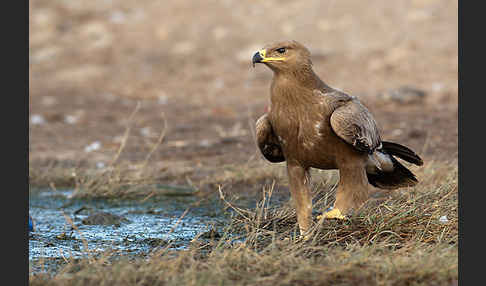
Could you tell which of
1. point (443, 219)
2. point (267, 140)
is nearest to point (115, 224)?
point (267, 140)

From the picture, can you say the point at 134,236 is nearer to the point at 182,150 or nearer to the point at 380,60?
the point at 182,150

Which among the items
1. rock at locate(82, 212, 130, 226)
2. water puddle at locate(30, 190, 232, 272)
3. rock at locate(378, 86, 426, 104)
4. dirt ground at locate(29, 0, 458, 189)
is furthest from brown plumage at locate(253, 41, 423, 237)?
rock at locate(378, 86, 426, 104)

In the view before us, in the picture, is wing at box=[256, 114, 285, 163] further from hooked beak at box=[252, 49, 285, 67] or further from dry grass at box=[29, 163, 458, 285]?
dry grass at box=[29, 163, 458, 285]

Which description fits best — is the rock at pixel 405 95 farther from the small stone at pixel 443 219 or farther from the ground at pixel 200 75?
the small stone at pixel 443 219

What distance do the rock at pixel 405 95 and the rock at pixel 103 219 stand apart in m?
5.79

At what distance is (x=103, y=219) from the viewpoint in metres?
5.93

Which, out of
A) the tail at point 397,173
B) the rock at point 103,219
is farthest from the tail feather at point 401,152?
the rock at point 103,219

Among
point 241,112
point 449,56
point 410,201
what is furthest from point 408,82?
point 410,201

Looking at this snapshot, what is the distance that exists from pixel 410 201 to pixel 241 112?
6315mm

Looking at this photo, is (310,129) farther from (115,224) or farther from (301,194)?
(115,224)

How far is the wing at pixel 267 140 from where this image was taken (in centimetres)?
487

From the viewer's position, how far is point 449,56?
489 inches

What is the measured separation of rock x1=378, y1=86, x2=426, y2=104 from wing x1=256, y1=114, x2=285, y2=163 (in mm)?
5859

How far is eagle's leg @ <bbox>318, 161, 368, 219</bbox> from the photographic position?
4770 millimetres
